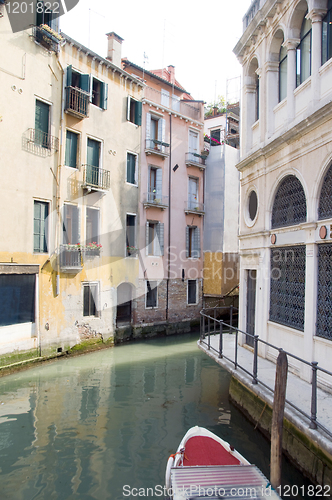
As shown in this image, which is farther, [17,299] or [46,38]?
[46,38]

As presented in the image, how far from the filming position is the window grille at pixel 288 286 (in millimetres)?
8305

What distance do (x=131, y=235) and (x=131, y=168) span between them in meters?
3.34

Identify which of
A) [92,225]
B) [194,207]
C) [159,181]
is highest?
[159,181]

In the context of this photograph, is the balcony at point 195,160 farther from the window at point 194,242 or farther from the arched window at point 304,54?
the arched window at point 304,54

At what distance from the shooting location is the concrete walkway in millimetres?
5402

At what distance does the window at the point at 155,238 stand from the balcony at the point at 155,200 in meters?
0.94

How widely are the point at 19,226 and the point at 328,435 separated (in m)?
11.1

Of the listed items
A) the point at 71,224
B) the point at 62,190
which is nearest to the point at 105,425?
the point at 71,224

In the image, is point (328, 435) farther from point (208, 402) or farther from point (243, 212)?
point (243, 212)

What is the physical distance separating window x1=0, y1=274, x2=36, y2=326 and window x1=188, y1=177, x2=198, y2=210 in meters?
11.6

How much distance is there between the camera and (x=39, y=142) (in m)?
13.9

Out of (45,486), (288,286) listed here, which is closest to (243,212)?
(288,286)

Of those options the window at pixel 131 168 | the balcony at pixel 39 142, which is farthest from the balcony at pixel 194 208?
the balcony at pixel 39 142

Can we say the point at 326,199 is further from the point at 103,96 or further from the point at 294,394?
the point at 103,96
